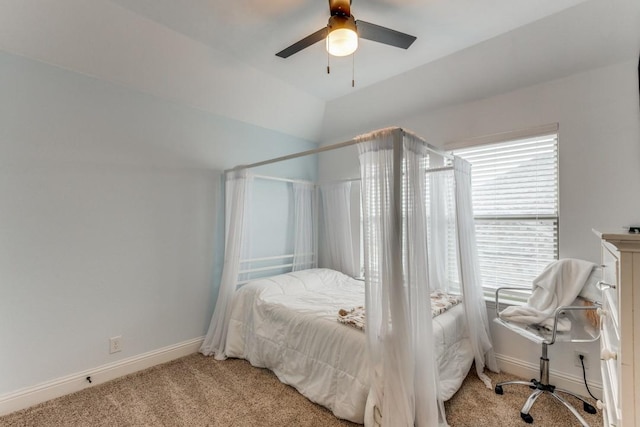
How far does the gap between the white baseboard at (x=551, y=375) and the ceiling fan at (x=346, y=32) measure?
2741mm

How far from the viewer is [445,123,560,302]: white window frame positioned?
2.45m

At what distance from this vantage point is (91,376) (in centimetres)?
235

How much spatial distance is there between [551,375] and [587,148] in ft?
6.07

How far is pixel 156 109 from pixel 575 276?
146 inches

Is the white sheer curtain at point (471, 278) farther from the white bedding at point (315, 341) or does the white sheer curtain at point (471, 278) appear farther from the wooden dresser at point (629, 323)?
the wooden dresser at point (629, 323)

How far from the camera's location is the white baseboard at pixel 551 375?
2.26 meters

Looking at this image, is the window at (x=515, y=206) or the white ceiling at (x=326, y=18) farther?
the window at (x=515, y=206)

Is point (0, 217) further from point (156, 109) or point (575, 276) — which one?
point (575, 276)

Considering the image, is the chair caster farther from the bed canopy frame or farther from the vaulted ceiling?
the vaulted ceiling

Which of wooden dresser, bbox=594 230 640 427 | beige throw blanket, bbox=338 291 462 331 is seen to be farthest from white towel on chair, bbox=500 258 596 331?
wooden dresser, bbox=594 230 640 427

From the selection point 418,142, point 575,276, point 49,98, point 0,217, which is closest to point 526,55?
point 418,142

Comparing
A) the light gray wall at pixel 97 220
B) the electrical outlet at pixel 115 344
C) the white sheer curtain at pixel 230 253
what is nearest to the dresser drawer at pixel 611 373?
the white sheer curtain at pixel 230 253

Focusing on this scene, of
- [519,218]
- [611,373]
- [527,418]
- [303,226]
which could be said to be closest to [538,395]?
[527,418]

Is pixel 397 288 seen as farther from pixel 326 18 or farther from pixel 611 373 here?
pixel 326 18
